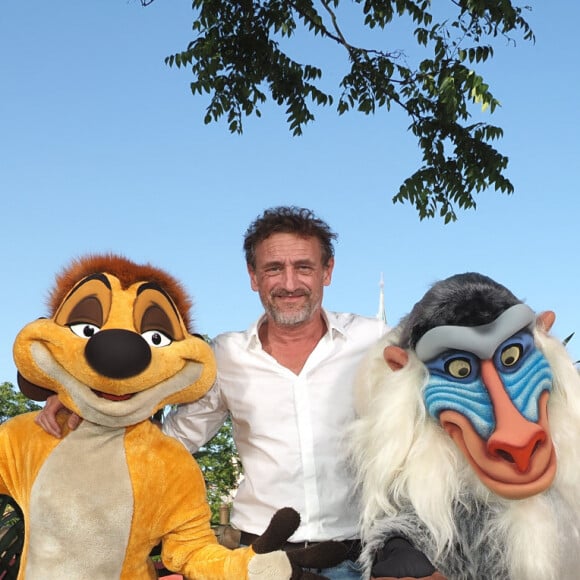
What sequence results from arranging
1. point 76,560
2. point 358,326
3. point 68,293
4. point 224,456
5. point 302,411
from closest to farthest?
point 76,560
point 68,293
point 302,411
point 358,326
point 224,456

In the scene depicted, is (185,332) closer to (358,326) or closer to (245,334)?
(245,334)

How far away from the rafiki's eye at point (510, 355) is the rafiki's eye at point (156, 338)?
45.0 inches

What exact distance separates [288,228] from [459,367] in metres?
1.24

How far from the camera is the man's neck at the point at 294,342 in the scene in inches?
138

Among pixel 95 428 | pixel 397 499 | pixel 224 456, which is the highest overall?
pixel 224 456

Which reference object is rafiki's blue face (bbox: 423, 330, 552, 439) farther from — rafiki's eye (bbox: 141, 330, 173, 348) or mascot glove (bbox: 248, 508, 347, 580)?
rafiki's eye (bbox: 141, 330, 173, 348)

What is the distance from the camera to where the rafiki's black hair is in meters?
2.62

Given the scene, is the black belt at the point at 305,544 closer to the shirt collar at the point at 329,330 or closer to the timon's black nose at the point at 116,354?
the shirt collar at the point at 329,330

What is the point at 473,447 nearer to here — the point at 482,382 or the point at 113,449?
the point at 482,382

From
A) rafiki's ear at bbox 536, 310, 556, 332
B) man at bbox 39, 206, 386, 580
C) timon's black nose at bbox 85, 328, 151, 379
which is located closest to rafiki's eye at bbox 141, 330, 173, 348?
timon's black nose at bbox 85, 328, 151, 379

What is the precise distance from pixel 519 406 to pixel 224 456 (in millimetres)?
7080

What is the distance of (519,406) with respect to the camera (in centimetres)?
256

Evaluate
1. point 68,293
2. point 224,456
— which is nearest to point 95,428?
point 68,293

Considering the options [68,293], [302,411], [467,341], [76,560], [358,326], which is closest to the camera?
[467,341]
